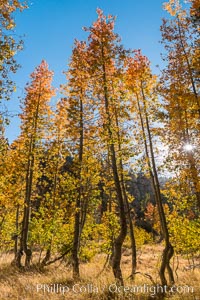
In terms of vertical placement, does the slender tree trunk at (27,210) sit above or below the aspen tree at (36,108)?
below

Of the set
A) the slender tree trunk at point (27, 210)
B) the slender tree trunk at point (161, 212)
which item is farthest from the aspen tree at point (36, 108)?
the slender tree trunk at point (161, 212)

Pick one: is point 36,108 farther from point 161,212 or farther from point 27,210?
point 161,212

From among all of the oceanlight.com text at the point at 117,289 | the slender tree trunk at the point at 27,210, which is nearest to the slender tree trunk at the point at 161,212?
the oceanlight.com text at the point at 117,289

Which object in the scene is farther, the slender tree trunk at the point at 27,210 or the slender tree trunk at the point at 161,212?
the slender tree trunk at the point at 27,210

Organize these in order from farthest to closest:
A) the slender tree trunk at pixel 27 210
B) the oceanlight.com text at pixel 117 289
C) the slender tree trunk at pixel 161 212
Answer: the slender tree trunk at pixel 27 210 → the slender tree trunk at pixel 161 212 → the oceanlight.com text at pixel 117 289

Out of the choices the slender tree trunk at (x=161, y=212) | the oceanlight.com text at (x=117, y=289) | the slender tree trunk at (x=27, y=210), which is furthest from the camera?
the slender tree trunk at (x=27, y=210)

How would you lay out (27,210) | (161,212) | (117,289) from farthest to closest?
(27,210), (161,212), (117,289)

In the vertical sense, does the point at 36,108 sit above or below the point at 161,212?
above

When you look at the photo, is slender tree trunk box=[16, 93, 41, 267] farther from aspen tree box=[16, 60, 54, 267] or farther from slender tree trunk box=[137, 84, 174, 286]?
slender tree trunk box=[137, 84, 174, 286]

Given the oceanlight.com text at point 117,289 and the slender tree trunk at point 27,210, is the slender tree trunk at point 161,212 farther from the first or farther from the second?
the slender tree trunk at point 27,210

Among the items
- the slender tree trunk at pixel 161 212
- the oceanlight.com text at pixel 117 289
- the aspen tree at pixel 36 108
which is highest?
the aspen tree at pixel 36 108

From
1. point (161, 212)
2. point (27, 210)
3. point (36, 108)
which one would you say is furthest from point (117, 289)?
point (36, 108)

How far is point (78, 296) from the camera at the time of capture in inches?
306

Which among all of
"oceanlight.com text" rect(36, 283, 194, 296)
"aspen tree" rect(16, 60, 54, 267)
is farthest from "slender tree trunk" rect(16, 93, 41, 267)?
"oceanlight.com text" rect(36, 283, 194, 296)
